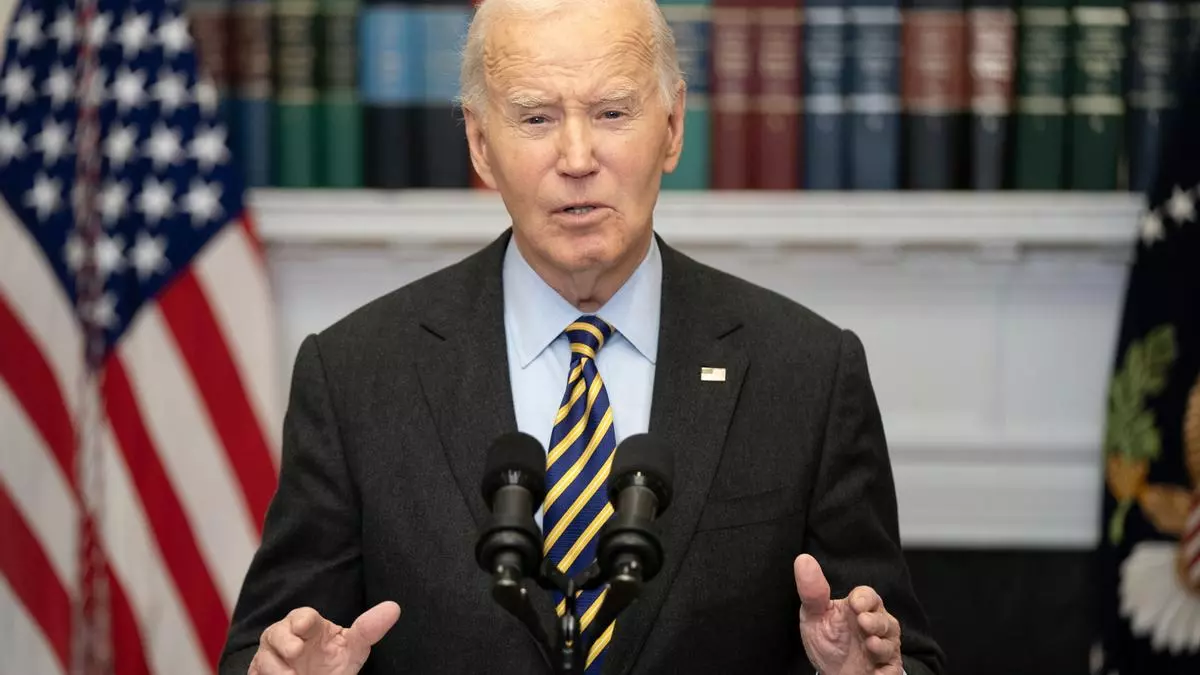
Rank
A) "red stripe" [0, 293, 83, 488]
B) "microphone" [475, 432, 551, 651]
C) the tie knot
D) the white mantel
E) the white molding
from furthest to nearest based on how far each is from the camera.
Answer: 1. the white mantel
2. the white molding
3. "red stripe" [0, 293, 83, 488]
4. the tie knot
5. "microphone" [475, 432, 551, 651]

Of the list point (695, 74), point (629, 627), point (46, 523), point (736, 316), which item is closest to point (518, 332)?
point (736, 316)

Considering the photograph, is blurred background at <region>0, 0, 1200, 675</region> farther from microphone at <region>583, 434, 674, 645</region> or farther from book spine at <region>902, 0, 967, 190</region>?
microphone at <region>583, 434, 674, 645</region>

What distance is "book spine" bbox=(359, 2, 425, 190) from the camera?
3.50 meters

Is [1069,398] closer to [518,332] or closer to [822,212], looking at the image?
[822,212]

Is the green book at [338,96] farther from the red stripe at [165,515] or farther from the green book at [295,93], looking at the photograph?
the red stripe at [165,515]

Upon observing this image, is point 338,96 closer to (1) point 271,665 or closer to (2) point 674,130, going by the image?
(2) point 674,130

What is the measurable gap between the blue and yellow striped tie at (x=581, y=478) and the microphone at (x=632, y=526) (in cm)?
40

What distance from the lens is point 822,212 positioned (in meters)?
3.54

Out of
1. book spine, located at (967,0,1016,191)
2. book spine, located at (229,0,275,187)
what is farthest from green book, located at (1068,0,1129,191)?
book spine, located at (229,0,275,187)

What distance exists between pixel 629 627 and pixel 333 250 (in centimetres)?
188

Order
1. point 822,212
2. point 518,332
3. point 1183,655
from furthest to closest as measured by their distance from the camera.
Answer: point 822,212, point 1183,655, point 518,332

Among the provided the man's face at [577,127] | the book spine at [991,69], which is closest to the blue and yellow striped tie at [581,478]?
the man's face at [577,127]

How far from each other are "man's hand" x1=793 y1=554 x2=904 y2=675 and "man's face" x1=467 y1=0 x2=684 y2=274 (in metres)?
0.50

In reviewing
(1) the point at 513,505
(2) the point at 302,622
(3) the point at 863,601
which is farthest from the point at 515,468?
(3) the point at 863,601
